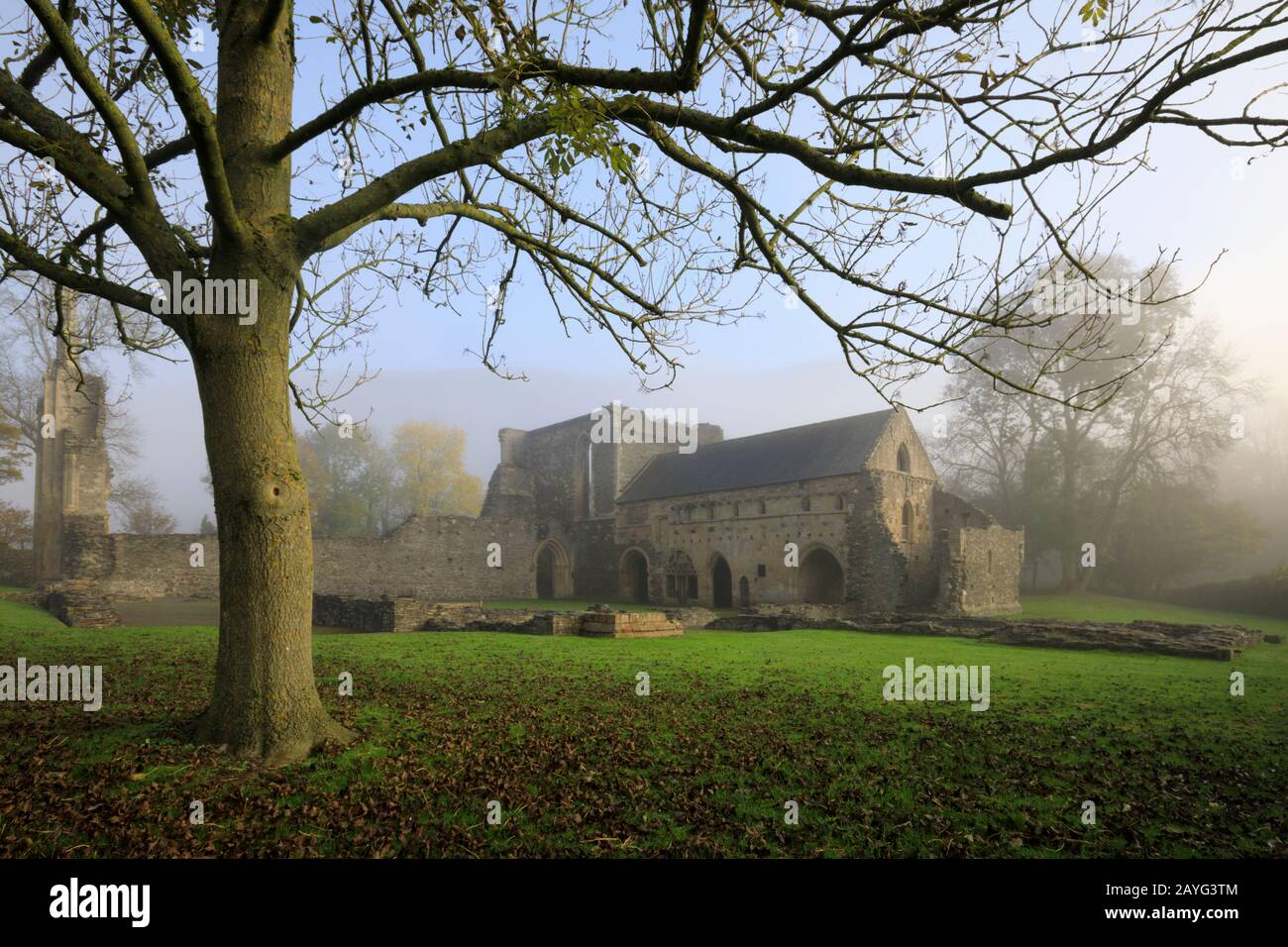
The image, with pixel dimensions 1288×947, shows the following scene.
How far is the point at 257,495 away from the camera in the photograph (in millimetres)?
5484

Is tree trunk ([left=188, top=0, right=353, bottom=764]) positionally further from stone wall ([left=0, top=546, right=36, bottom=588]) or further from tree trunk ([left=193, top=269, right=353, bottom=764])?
stone wall ([left=0, top=546, right=36, bottom=588])

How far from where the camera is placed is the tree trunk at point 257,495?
216 inches

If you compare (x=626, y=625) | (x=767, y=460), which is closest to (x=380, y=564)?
(x=767, y=460)

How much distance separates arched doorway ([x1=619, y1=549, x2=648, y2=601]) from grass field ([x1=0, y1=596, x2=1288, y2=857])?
2790cm

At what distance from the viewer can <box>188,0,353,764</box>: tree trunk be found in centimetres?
550

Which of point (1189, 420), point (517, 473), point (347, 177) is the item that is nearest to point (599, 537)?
point (517, 473)

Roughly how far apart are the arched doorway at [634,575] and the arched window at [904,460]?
44.3ft

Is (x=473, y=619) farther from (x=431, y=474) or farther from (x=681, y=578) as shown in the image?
(x=431, y=474)

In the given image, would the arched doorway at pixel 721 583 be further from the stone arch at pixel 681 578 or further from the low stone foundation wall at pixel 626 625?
the low stone foundation wall at pixel 626 625

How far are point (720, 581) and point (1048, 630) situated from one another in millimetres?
17149

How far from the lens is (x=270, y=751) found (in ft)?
17.8

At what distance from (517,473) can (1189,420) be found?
108 feet

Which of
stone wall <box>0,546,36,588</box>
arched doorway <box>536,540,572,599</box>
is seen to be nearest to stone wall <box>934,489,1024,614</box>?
arched doorway <box>536,540,572,599</box>
